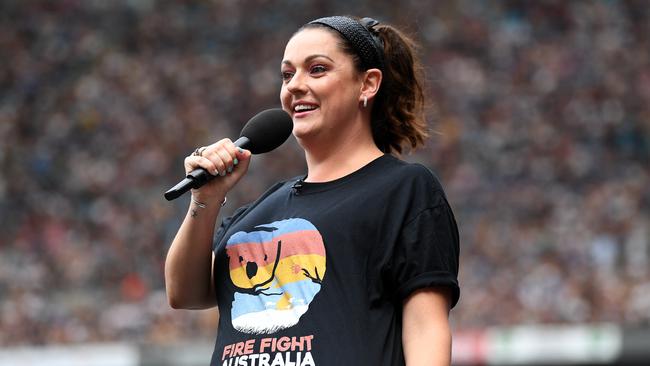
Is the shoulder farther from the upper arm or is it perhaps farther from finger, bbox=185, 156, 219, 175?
finger, bbox=185, 156, 219, 175

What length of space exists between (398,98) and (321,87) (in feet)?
0.89

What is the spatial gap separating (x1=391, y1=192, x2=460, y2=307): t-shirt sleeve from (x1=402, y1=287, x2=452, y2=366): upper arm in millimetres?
26

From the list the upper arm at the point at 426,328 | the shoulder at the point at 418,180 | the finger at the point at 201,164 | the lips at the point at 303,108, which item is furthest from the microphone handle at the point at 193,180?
the upper arm at the point at 426,328

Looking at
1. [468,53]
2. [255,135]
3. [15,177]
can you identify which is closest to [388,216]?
[255,135]

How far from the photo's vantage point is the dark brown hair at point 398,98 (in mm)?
3246

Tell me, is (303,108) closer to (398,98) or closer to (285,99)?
(285,99)

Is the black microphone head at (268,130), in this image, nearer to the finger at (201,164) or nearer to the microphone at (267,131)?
the microphone at (267,131)

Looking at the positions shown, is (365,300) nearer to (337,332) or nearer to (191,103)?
(337,332)

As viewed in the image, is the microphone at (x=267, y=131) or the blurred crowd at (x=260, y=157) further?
the blurred crowd at (x=260, y=157)

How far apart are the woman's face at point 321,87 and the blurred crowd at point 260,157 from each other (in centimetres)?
891

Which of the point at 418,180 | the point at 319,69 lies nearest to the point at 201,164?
the point at 319,69

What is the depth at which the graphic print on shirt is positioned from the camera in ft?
9.64

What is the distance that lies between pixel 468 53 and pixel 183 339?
263 inches

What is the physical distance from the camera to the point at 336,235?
2.94m
